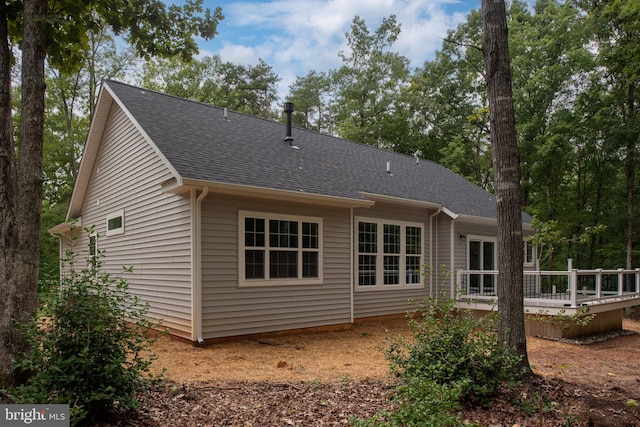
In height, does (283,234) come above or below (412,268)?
above

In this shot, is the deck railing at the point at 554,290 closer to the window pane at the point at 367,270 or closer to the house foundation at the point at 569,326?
the house foundation at the point at 569,326

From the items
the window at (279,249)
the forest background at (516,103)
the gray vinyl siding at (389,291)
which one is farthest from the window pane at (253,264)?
the forest background at (516,103)

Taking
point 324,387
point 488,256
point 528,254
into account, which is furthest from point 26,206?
point 528,254

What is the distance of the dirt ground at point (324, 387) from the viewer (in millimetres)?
3766

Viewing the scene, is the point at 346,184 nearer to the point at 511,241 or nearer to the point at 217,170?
the point at 217,170

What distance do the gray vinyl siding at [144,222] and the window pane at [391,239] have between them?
5.23 metres

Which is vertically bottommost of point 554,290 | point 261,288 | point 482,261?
point 554,290

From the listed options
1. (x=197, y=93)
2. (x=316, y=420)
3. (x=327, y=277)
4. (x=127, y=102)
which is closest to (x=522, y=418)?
(x=316, y=420)

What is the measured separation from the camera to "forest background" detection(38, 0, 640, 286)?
1659 cm

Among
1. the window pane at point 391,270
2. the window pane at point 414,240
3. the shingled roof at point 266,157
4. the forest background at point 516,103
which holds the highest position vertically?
the forest background at point 516,103

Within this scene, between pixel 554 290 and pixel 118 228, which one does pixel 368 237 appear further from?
pixel 118 228

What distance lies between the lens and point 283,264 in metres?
8.44

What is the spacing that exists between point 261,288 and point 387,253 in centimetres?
401

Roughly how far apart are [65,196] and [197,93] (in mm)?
8847
